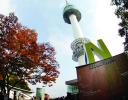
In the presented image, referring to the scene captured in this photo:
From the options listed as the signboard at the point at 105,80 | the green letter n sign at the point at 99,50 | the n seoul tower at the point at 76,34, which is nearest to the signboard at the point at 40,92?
the signboard at the point at 105,80

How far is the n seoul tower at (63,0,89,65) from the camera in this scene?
71106 millimetres

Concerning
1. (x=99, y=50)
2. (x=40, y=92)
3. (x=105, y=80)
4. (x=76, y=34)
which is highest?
(x=76, y=34)

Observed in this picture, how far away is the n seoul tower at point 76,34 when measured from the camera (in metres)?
71.1

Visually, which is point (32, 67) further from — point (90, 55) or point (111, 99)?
point (90, 55)

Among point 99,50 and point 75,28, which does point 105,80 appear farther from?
point 75,28

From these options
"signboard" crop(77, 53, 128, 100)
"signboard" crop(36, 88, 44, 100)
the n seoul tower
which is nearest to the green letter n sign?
"signboard" crop(77, 53, 128, 100)

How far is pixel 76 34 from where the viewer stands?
77062 millimetres

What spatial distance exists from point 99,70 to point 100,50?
1390 centimetres

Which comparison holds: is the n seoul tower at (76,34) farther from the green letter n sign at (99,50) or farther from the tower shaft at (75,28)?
the green letter n sign at (99,50)

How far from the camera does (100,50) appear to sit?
4262 centimetres

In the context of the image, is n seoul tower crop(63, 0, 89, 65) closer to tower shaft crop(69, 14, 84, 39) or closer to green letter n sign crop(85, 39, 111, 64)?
tower shaft crop(69, 14, 84, 39)

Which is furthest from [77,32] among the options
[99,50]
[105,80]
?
[105,80]

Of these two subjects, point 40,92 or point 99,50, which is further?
point 99,50

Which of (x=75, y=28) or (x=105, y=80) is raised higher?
(x=75, y=28)
